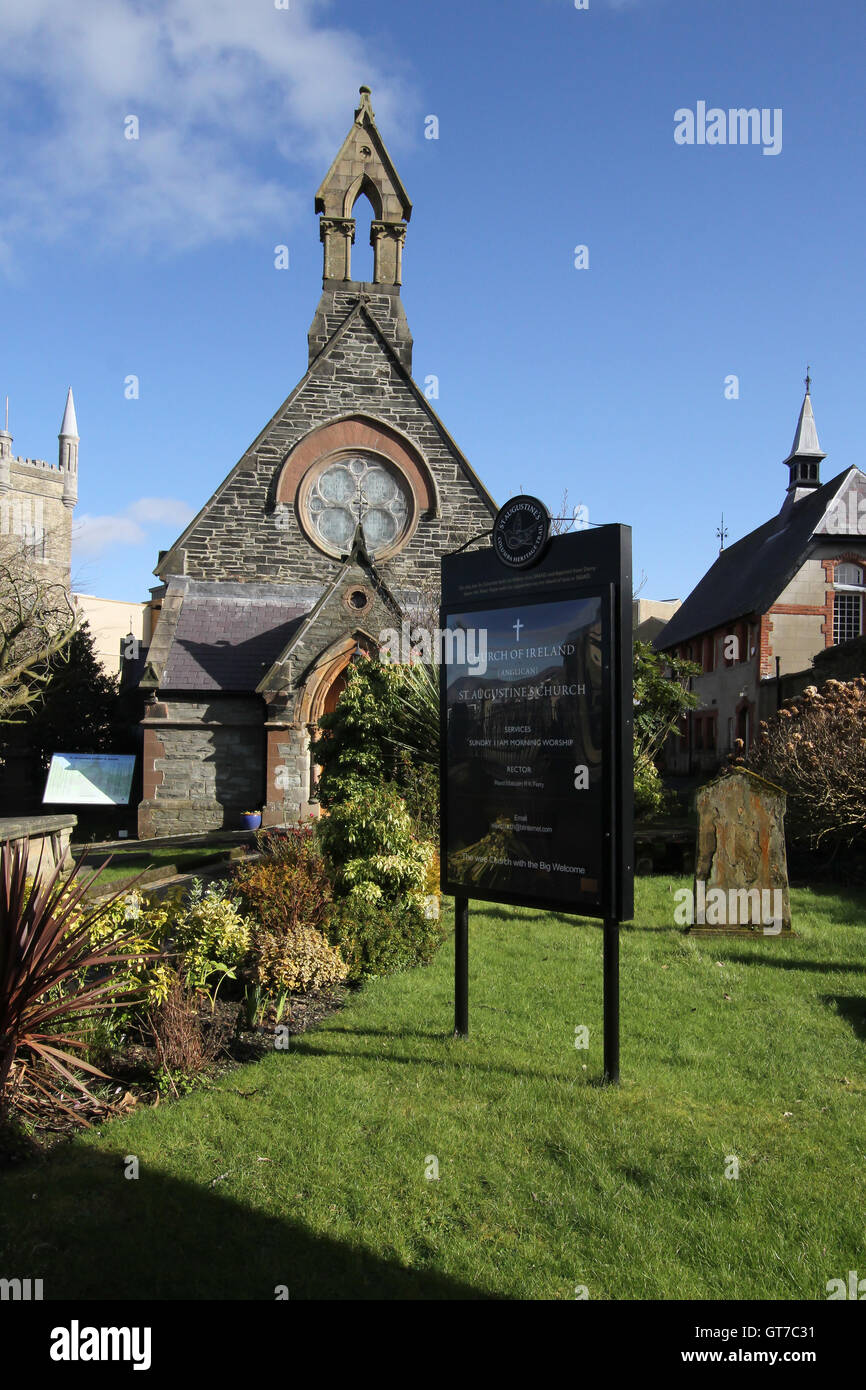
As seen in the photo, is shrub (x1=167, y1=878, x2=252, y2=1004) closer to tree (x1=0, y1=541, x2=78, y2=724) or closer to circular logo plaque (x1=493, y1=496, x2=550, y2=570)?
circular logo plaque (x1=493, y1=496, x2=550, y2=570)

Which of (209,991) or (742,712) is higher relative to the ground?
(742,712)

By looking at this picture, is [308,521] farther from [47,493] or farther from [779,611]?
[47,493]

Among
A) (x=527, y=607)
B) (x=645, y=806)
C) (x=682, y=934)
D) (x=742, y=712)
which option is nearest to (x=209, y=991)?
(x=527, y=607)

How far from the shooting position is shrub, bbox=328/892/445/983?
837cm

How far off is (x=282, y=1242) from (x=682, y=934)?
6924 millimetres

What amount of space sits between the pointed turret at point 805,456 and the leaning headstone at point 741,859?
36998 millimetres

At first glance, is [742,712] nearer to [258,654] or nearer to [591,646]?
[258,654]

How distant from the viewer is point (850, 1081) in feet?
19.0

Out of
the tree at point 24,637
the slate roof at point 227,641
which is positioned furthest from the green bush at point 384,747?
the slate roof at point 227,641

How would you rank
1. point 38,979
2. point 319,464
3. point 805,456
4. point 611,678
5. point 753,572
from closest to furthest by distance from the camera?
point 38,979, point 611,678, point 319,464, point 753,572, point 805,456

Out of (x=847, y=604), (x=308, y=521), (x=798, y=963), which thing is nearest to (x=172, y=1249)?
(x=798, y=963)

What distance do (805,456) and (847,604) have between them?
14.9 m

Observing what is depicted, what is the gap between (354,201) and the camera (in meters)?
24.5

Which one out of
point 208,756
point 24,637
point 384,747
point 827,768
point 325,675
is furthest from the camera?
point 24,637
